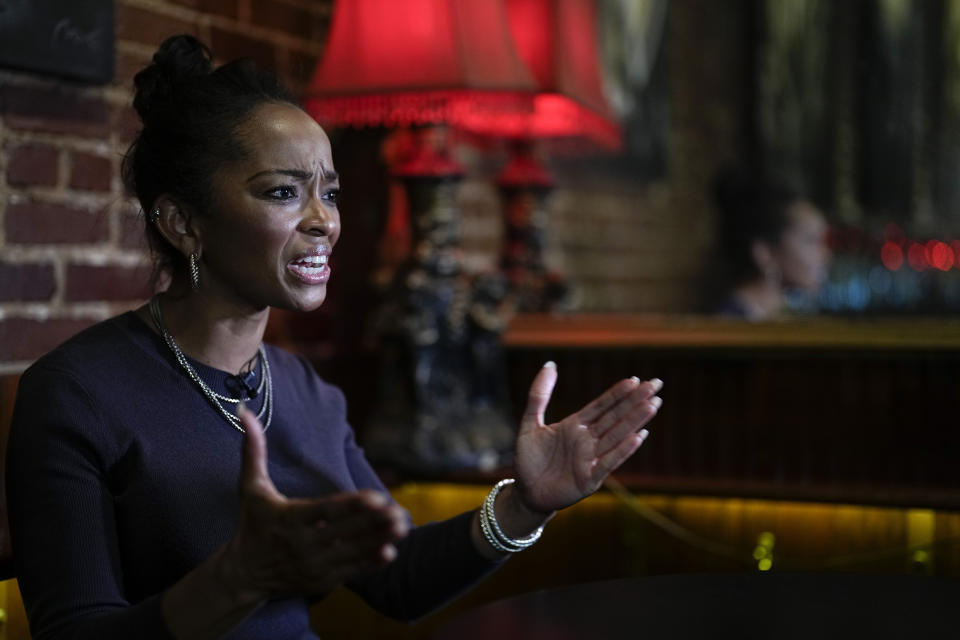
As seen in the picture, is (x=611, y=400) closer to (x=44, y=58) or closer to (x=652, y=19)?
(x=44, y=58)

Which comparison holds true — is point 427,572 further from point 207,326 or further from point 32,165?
point 32,165

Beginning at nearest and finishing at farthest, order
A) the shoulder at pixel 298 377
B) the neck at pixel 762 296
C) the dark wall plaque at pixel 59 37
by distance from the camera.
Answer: the shoulder at pixel 298 377 < the dark wall plaque at pixel 59 37 < the neck at pixel 762 296

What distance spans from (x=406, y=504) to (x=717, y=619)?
1.16m

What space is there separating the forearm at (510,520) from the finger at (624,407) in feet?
0.40

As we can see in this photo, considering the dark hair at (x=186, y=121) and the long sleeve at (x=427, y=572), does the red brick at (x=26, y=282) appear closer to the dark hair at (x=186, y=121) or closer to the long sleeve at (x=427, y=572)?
the dark hair at (x=186, y=121)

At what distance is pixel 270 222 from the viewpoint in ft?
4.39

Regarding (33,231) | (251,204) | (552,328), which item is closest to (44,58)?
(33,231)

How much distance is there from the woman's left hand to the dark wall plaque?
2.84ft

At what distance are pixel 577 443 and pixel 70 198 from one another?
92 cm

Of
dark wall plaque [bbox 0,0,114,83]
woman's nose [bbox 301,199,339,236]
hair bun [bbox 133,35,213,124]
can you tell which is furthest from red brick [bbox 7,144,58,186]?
woman's nose [bbox 301,199,339,236]

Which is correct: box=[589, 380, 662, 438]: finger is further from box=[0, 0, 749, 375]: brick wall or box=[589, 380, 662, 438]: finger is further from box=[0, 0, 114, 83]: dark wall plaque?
box=[0, 0, 114, 83]: dark wall plaque

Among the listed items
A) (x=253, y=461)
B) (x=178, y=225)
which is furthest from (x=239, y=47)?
(x=253, y=461)

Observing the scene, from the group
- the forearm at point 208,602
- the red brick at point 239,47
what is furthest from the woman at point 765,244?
the forearm at point 208,602

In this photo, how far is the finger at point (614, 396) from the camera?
1.33 metres
